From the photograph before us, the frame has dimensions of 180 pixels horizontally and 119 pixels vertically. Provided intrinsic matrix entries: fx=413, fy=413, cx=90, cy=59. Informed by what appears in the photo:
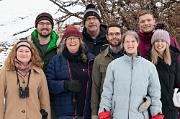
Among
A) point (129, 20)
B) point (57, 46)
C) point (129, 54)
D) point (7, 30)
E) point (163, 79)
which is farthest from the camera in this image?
point (7, 30)

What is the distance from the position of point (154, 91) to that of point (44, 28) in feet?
5.52

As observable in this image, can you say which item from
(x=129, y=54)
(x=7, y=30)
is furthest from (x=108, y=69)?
(x=7, y=30)

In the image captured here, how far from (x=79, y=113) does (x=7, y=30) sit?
23.0 feet

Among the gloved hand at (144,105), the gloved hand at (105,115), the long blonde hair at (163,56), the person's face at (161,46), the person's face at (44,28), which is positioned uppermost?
the person's face at (44,28)

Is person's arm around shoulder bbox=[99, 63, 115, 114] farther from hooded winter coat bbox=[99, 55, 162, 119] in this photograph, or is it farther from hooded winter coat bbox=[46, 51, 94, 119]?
hooded winter coat bbox=[46, 51, 94, 119]

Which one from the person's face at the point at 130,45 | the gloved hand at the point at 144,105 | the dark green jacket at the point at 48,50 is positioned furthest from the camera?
the dark green jacket at the point at 48,50

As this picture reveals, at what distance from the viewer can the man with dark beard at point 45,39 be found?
17.0ft

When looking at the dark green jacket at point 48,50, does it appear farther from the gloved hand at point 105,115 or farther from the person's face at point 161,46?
the person's face at point 161,46

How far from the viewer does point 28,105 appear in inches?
181

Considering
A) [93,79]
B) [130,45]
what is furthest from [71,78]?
[130,45]

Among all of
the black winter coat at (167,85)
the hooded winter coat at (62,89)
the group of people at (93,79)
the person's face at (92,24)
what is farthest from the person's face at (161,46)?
the person's face at (92,24)

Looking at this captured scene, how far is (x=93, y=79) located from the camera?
4.77 m

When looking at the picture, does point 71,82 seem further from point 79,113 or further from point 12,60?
point 12,60

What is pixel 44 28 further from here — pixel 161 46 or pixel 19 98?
pixel 161 46
